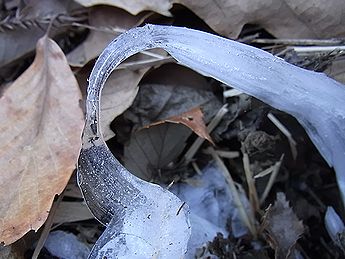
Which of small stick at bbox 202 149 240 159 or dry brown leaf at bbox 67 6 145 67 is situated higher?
dry brown leaf at bbox 67 6 145 67

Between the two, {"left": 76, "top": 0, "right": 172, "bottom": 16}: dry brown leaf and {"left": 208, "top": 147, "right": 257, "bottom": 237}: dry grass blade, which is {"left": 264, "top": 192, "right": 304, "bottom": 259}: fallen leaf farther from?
{"left": 76, "top": 0, "right": 172, "bottom": 16}: dry brown leaf

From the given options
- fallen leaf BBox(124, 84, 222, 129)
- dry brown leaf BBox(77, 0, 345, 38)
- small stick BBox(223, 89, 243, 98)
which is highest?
dry brown leaf BBox(77, 0, 345, 38)

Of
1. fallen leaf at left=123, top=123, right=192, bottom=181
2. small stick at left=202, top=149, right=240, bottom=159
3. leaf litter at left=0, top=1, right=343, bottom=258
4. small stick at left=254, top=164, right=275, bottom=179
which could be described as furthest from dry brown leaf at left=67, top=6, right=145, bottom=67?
small stick at left=254, top=164, right=275, bottom=179

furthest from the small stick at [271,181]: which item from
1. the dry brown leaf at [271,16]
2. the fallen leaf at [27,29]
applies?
the fallen leaf at [27,29]

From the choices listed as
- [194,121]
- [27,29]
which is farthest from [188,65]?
[27,29]

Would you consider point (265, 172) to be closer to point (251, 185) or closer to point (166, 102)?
point (251, 185)

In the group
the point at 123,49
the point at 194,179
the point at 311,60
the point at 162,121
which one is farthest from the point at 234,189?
Answer: the point at 123,49
